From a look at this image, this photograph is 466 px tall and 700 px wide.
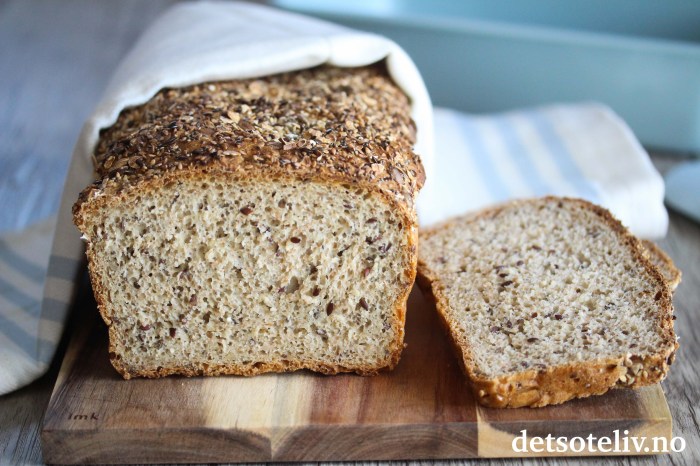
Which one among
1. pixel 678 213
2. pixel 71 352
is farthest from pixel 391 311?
pixel 678 213

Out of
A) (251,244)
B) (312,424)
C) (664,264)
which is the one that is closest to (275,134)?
(251,244)

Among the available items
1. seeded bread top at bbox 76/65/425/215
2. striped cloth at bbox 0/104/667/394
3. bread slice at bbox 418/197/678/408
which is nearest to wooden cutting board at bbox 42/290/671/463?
bread slice at bbox 418/197/678/408

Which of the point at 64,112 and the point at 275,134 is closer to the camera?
the point at 275,134

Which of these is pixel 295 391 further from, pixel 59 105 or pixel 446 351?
pixel 59 105

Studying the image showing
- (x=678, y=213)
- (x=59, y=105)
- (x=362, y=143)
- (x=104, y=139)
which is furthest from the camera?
(x=59, y=105)

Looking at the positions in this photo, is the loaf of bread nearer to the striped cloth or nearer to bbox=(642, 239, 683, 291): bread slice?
the striped cloth

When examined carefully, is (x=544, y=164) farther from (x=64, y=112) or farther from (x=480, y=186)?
(x=64, y=112)
